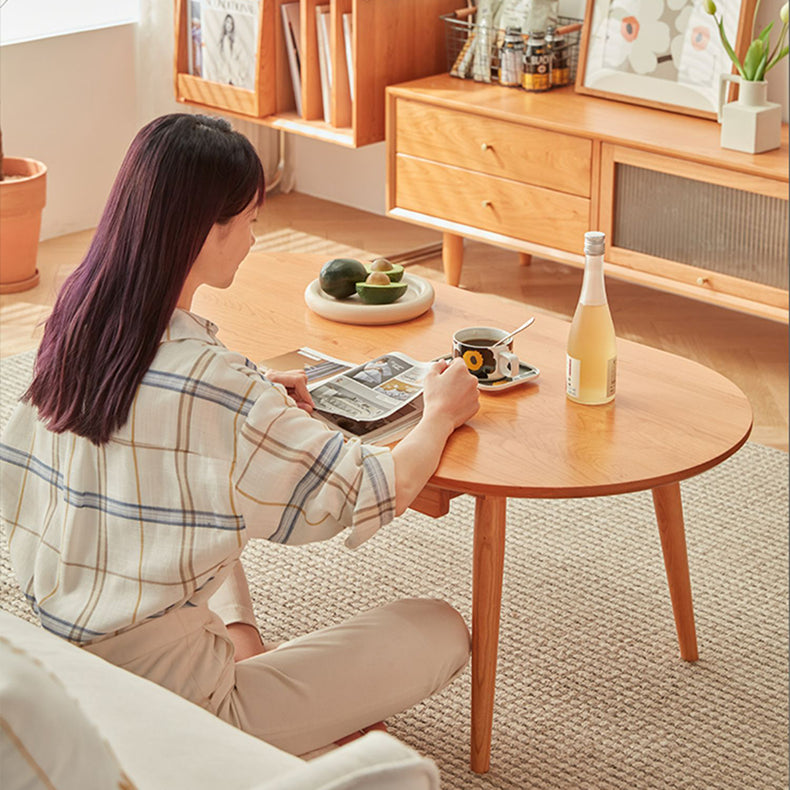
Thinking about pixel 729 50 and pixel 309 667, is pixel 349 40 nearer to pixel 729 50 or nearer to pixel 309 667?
Result: pixel 729 50

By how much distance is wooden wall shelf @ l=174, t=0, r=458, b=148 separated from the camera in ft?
12.1

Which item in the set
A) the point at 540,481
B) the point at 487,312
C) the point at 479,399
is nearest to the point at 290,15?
the point at 487,312

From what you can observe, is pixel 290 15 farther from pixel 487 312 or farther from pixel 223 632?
pixel 223 632

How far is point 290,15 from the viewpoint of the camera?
3.92 m

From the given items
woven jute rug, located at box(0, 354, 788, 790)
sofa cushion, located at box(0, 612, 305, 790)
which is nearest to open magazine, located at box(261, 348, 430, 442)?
woven jute rug, located at box(0, 354, 788, 790)

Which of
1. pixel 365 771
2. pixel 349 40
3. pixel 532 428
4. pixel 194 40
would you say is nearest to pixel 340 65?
pixel 349 40

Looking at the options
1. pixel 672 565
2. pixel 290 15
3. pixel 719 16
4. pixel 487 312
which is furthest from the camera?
pixel 290 15

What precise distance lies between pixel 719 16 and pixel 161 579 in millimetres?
2481

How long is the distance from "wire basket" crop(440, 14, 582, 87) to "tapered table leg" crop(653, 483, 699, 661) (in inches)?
78.1

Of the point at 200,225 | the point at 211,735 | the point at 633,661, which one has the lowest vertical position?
the point at 633,661

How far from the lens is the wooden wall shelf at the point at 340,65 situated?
12.1ft

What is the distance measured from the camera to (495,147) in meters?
3.50

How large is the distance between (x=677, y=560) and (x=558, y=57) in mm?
1992

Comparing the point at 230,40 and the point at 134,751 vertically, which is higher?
the point at 230,40
